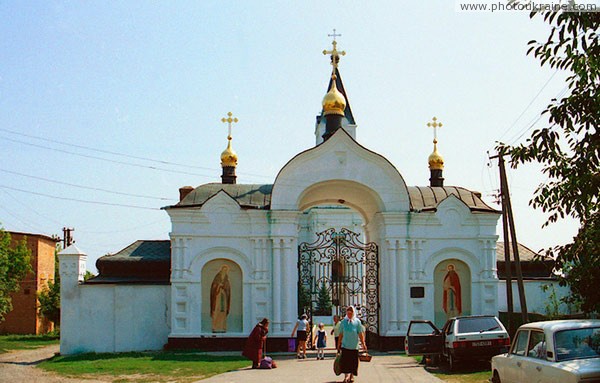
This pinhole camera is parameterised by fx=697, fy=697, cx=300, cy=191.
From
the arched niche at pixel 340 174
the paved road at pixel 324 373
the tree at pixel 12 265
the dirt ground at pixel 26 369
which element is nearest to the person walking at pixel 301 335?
the paved road at pixel 324 373

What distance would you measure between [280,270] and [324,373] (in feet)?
22.3

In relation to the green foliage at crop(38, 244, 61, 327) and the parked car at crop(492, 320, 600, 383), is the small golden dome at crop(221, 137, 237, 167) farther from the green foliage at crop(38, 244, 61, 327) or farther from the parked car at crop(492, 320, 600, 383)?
the parked car at crop(492, 320, 600, 383)

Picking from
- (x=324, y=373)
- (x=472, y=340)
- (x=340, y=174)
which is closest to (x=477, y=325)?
(x=472, y=340)

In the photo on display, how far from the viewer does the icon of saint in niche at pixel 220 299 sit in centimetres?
2311

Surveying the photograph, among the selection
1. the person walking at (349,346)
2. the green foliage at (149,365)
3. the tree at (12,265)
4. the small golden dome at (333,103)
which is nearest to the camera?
the person walking at (349,346)

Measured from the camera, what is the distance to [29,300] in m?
41.2

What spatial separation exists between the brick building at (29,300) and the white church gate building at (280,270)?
19291 mm

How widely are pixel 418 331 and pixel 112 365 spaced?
9639 mm

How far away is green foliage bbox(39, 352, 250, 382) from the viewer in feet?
55.8

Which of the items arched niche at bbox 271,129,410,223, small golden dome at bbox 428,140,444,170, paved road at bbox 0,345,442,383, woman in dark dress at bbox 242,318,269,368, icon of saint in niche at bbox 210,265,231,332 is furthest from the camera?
small golden dome at bbox 428,140,444,170

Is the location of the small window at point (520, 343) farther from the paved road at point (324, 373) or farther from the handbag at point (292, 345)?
Answer: the handbag at point (292, 345)

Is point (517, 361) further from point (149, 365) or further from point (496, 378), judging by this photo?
point (149, 365)

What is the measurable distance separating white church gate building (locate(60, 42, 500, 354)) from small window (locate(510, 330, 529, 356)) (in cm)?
1216

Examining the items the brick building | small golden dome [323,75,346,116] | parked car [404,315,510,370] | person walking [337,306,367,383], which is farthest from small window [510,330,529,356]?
the brick building
